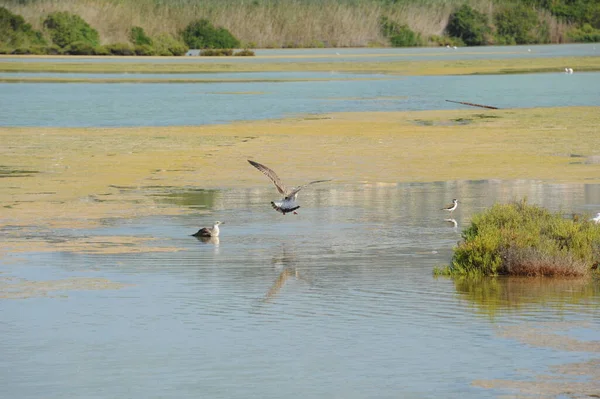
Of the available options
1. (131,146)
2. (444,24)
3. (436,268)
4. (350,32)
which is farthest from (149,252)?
(444,24)

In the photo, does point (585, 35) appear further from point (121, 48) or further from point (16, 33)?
point (16, 33)

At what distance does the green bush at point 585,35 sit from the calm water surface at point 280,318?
75.1 metres

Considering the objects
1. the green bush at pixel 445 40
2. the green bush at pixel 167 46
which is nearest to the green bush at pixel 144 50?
the green bush at pixel 167 46

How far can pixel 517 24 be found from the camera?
86688 mm

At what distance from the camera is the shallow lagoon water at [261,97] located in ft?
110

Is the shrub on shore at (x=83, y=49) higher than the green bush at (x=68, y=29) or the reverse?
the reverse

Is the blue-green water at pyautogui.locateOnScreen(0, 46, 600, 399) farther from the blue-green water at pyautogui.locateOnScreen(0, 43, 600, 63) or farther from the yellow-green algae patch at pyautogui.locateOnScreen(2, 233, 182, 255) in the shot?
the blue-green water at pyautogui.locateOnScreen(0, 43, 600, 63)

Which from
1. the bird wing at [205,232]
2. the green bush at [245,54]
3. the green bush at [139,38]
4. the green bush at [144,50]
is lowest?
the bird wing at [205,232]

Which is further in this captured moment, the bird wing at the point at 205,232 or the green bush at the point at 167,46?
the green bush at the point at 167,46

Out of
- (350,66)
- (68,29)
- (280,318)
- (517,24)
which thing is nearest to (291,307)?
(280,318)

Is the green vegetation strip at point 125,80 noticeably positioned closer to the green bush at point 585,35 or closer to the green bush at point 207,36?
the green bush at point 207,36

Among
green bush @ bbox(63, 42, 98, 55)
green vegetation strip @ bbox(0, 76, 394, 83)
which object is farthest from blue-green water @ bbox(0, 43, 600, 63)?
Result: green vegetation strip @ bbox(0, 76, 394, 83)

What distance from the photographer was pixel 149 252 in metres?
13.8

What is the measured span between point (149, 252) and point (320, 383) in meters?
5.56
